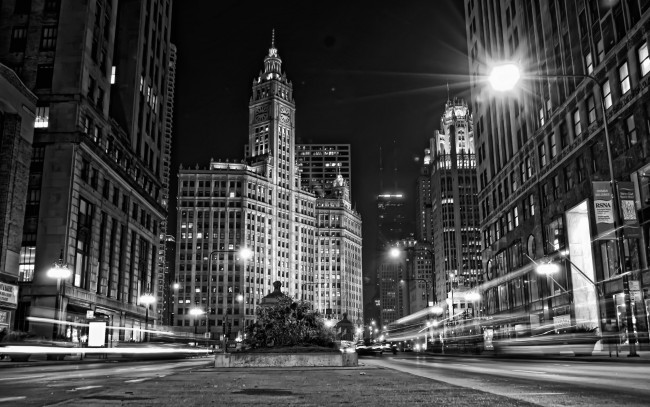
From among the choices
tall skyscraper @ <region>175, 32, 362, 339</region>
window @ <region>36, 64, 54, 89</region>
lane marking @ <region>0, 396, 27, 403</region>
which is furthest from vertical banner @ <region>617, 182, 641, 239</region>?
tall skyscraper @ <region>175, 32, 362, 339</region>

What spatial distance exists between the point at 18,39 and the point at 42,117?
9998 mm

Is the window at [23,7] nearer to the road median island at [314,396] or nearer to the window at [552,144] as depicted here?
the window at [552,144]

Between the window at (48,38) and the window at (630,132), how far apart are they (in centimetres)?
5588

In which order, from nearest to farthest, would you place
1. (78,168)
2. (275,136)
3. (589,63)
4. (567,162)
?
(589,63)
(567,162)
(78,168)
(275,136)

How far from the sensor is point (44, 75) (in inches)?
2442

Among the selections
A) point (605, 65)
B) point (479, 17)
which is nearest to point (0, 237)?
point (605, 65)

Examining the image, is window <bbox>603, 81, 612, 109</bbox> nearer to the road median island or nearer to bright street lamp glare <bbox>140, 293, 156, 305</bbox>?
the road median island

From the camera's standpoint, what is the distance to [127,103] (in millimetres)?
80438

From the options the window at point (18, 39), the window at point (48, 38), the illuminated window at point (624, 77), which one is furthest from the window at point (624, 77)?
the window at point (18, 39)

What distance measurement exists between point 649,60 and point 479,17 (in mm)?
48598

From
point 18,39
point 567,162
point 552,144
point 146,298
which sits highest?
point 18,39

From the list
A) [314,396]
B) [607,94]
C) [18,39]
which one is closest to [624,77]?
[607,94]

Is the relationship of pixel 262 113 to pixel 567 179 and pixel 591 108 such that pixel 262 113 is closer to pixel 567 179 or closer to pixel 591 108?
pixel 567 179

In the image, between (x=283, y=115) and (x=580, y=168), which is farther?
(x=283, y=115)
